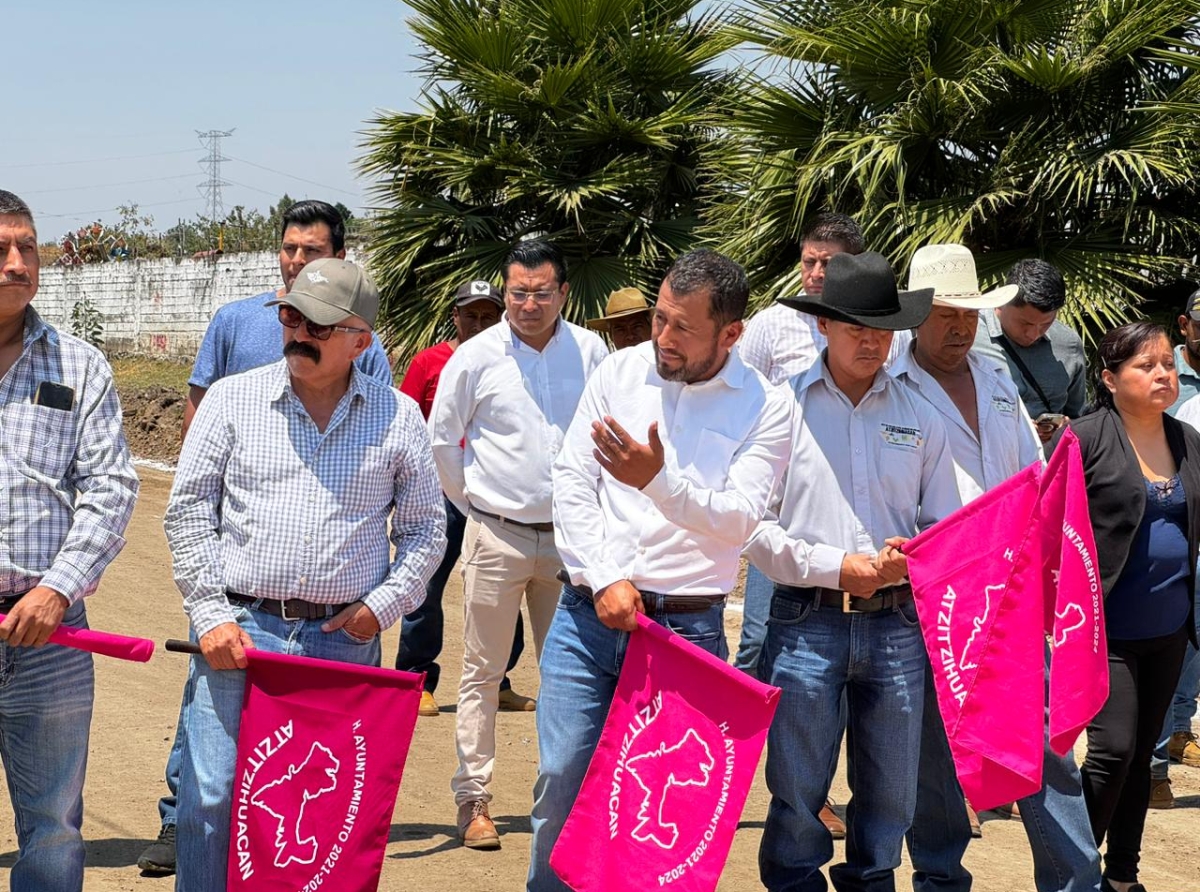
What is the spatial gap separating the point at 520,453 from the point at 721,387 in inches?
73.6

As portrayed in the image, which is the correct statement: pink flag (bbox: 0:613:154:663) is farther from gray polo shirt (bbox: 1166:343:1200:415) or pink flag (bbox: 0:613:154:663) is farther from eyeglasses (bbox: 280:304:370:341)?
gray polo shirt (bbox: 1166:343:1200:415)

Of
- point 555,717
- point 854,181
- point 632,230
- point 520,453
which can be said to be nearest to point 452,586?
point 632,230

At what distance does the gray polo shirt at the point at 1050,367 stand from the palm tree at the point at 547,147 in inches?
248

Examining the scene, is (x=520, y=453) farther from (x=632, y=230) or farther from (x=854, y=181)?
(x=632, y=230)

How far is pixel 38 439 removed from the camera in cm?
393

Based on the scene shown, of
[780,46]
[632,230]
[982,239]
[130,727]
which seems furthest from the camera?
[632,230]

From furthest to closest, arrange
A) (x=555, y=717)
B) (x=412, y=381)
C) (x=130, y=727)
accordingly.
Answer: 1. (x=412, y=381)
2. (x=130, y=727)
3. (x=555, y=717)

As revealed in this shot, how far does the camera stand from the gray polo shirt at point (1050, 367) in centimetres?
631

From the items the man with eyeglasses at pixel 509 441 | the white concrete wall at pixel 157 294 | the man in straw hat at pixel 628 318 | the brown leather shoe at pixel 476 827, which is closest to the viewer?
the brown leather shoe at pixel 476 827

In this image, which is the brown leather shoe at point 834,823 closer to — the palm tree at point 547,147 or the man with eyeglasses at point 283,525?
the man with eyeglasses at point 283,525

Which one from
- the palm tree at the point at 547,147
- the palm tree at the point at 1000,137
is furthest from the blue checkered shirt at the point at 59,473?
the palm tree at the point at 547,147

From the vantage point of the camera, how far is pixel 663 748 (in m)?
4.18

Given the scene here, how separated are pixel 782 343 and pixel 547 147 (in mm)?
7771

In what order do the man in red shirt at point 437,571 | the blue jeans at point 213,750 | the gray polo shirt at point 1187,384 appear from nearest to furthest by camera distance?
the blue jeans at point 213,750
the gray polo shirt at point 1187,384
the man in red shirt at point 437,571
